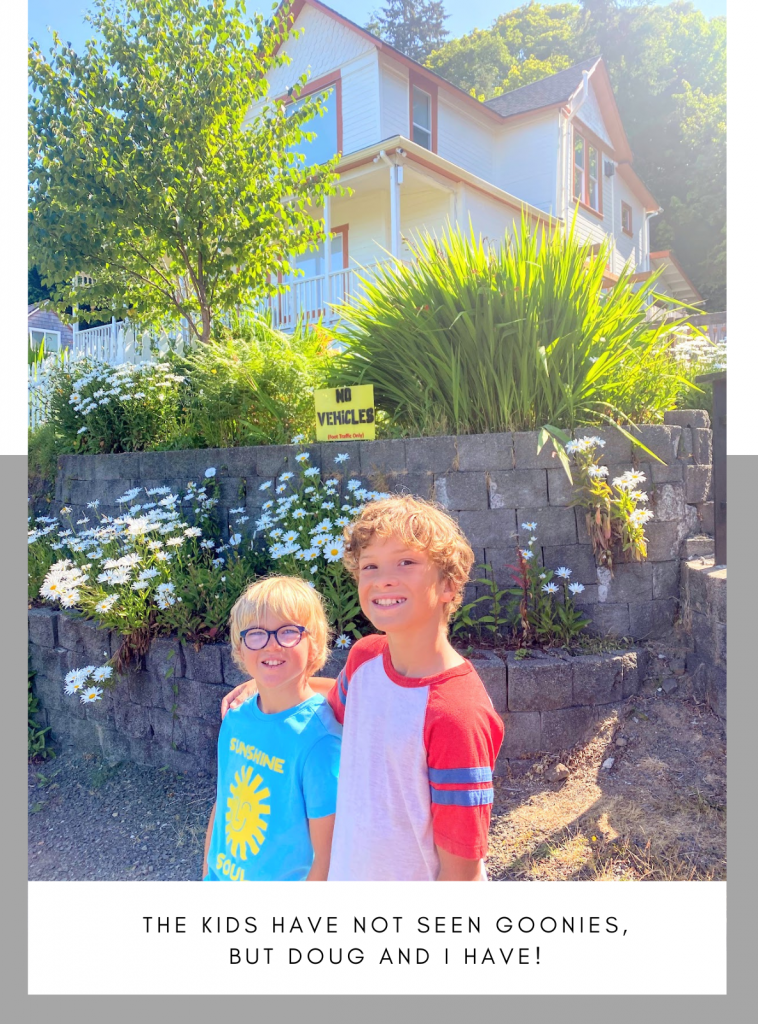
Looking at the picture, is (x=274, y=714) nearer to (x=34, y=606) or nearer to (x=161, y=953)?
(x=161, y=953)

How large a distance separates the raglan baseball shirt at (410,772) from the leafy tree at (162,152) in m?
4.43

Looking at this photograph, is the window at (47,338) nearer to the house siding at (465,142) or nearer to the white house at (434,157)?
the white house at (434,157)

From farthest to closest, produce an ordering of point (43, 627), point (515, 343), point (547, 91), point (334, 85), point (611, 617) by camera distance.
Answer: point (334, 85), point (547, 91), point (43, 627), point (515, 343), point (611, 617)

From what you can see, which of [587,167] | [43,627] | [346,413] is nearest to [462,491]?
[346,413]

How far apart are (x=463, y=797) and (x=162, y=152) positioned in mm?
4780

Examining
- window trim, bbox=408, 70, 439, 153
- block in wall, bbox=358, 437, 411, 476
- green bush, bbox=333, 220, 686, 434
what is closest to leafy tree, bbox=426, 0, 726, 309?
green bush, bbox=333, 220, 686, 434

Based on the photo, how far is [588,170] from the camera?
18.3 feet

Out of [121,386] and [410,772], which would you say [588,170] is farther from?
[410,772]

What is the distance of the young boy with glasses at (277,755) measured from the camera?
4.38ft

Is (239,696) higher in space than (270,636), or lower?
lower

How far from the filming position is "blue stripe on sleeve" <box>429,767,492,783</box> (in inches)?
44.2

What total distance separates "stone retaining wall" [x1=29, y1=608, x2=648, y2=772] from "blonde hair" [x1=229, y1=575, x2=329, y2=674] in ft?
3.69
